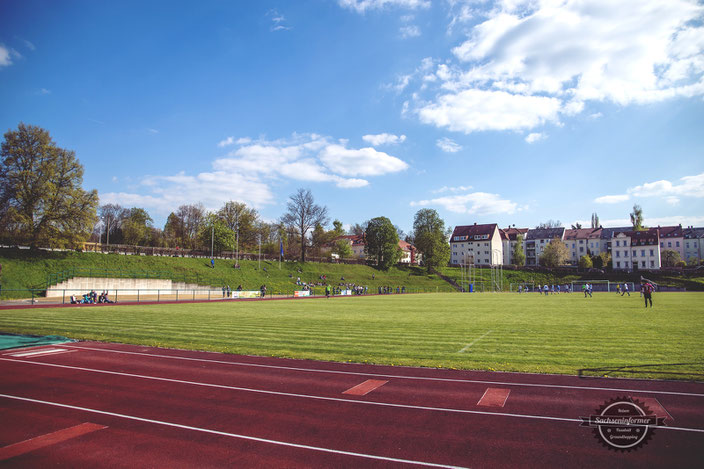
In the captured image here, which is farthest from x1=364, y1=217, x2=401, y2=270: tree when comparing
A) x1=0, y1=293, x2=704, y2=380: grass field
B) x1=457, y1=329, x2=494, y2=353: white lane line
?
x1=457, y1=329, x2=494, y2=353: white lane line

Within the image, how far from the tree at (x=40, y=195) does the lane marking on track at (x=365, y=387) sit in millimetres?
54424

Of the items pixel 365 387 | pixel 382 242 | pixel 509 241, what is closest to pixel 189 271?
pixel 382 242

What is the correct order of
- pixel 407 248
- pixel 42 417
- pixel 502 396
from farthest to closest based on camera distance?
pixel 407 248, pixel 502 396, pixel 42 417

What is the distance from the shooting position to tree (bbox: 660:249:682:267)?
114 meters

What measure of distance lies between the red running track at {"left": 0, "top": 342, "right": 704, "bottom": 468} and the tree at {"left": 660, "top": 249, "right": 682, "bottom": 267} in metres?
136

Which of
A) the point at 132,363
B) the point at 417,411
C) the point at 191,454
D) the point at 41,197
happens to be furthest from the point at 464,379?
the point at 41,197

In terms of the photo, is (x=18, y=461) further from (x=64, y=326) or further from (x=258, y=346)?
(x=64, y=326)

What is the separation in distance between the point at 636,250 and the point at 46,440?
446 feet

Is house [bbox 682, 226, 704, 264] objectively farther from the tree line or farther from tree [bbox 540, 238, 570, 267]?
the tree line

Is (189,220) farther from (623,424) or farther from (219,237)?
(623,424)

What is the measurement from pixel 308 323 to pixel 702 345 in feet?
53.3

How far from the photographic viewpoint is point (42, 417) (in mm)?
7336

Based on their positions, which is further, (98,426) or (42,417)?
(42,417)

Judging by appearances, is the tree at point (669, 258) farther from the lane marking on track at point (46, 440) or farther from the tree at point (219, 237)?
the lane marking on track at point (46, 440)
